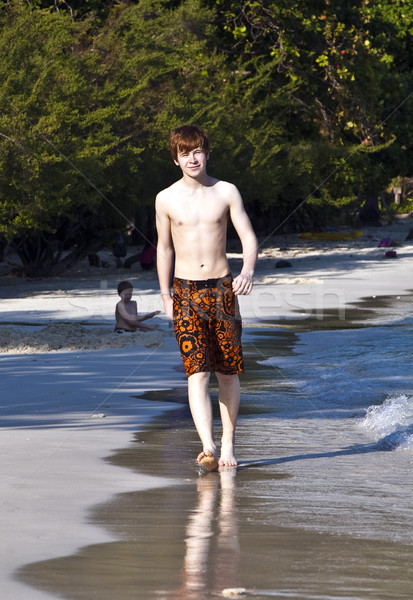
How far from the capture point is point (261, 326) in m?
13.7

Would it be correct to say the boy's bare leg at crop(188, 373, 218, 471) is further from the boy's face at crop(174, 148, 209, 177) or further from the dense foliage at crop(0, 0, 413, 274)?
the dense foliage at crop(0, 0, 413, 274)

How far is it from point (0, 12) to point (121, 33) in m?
4.12

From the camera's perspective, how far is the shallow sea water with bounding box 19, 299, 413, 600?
3760mm

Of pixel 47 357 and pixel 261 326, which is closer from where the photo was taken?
pixel 47 357

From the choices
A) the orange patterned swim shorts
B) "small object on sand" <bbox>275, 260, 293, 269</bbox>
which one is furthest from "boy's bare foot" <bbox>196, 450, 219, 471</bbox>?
"small object on sand" <bbox>275, 260, 293, 269</bbox>

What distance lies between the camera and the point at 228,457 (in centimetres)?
584

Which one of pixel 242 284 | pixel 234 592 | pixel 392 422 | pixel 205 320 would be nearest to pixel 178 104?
pixel 392 422

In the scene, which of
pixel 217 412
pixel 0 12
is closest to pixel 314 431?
pixel 217 412

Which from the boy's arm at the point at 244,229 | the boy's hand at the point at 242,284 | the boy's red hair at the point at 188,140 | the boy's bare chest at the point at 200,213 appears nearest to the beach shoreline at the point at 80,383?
the boy's hand at the point at 242,284

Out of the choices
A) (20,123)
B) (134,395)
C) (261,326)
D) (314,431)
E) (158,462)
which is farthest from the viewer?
(20,123)

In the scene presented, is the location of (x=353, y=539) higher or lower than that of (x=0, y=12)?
lower

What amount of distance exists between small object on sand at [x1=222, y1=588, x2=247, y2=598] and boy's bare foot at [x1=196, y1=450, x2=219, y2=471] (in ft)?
6.51

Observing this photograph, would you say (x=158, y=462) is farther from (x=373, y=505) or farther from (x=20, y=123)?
(x=20, y=123)

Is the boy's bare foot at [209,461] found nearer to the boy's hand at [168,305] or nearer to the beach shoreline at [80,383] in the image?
the beach shoreline at [80,383]
